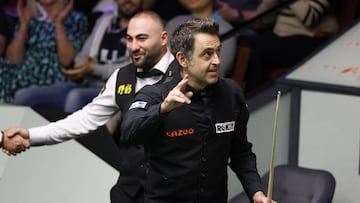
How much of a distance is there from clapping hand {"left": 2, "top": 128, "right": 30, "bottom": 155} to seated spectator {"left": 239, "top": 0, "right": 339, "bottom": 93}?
2.02 meters

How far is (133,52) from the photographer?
329 cm

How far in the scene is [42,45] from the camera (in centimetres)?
555

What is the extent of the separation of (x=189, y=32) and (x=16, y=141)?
1.07 metres

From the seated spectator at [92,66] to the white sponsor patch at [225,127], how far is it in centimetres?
263

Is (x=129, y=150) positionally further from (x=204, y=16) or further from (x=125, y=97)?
(x=204, y=16)

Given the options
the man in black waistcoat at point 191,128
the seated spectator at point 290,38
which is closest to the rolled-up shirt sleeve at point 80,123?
the man in black waistcoat at point 191,128

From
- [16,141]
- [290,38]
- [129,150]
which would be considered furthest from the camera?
[290,38]

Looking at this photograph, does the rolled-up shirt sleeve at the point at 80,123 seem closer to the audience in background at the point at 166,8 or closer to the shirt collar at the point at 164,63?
the shirt collar at the point at 164,63

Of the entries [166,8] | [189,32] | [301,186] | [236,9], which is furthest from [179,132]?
[166,8]

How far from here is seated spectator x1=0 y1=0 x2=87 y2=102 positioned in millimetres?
5516

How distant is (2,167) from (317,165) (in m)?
1.83

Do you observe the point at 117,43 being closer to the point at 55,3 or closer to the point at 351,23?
the point at 55,3

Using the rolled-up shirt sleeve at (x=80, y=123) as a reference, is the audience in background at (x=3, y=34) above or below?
below

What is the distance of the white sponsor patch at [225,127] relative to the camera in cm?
273
